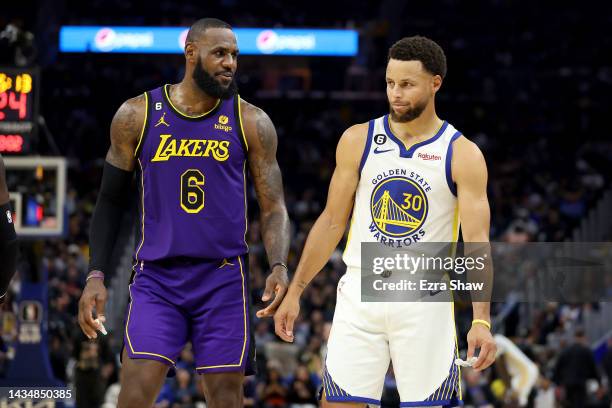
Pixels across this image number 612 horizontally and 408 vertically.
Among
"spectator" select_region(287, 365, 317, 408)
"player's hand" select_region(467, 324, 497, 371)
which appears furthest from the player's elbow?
"spectator" select_region(287, 365, 317, 408)

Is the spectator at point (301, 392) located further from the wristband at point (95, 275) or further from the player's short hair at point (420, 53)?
the player's short hair at point (420, 53)

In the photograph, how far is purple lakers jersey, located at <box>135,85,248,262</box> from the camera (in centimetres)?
607

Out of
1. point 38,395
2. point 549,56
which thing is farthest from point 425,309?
point 549,56

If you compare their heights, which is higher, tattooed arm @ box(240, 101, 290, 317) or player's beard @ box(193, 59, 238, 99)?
player's beard @ box(193, 59, 238, 99)

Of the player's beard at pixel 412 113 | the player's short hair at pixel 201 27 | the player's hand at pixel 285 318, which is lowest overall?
the player's hand at pixel 285 318

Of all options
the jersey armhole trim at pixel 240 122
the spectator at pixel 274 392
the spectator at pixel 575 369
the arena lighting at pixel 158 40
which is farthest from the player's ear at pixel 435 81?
the arena lighting at pixel 158 40

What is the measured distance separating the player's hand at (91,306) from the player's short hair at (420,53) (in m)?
2.00

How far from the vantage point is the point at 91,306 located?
5.94 metres

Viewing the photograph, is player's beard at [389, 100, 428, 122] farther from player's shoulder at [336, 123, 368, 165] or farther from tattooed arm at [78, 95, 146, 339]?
tattooed arm at [78, 95, 146, 339]

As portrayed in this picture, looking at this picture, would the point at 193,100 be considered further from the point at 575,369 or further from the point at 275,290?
the point at 575,369

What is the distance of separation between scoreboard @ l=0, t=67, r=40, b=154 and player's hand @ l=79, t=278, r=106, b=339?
20.1 ft

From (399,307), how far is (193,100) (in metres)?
1.61

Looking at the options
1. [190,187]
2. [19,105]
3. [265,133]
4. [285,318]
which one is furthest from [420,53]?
[19,105]

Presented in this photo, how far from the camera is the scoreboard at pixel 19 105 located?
464 inches
